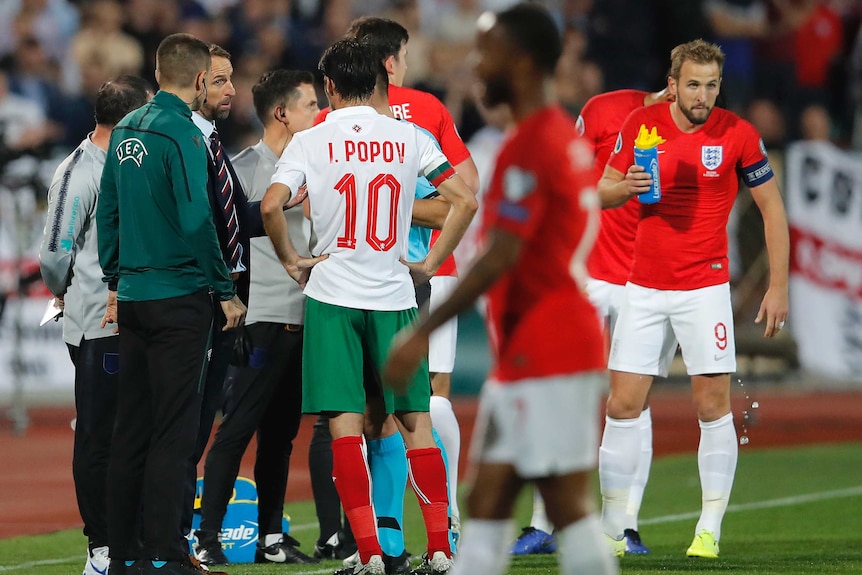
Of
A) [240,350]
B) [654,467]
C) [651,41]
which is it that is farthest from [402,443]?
[651,41]

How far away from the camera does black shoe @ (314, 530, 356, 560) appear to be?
8.27m

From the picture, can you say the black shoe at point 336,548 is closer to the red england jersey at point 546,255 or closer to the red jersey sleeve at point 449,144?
the red jersey sleeve at point 449,144

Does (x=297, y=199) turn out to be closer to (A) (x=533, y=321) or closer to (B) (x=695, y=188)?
(B) (x=695, y=188)

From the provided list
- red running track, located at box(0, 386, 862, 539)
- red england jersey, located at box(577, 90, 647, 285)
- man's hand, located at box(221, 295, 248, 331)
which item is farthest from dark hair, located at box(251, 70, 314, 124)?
red running track, located at box(0, 386, 862, 539)

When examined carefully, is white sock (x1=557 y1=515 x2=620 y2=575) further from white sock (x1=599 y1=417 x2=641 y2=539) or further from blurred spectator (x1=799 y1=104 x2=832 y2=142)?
blurred spectator (x1=799 y1=104 x2=832 y2=142)

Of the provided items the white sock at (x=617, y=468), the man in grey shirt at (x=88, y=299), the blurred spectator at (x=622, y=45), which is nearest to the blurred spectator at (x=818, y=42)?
the blurred spectator at (x=622, y=45)

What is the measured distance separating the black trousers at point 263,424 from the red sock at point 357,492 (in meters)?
1.49

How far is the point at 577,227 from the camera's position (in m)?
4.79

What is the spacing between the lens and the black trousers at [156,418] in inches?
253

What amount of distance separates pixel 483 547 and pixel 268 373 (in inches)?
142

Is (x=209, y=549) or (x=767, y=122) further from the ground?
(x=767, y=122)

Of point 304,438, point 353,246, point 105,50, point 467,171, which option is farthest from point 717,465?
point 105,50

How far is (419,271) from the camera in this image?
7.03 meters

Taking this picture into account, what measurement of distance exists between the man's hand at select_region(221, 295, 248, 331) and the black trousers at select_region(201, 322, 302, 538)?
5.08ft
